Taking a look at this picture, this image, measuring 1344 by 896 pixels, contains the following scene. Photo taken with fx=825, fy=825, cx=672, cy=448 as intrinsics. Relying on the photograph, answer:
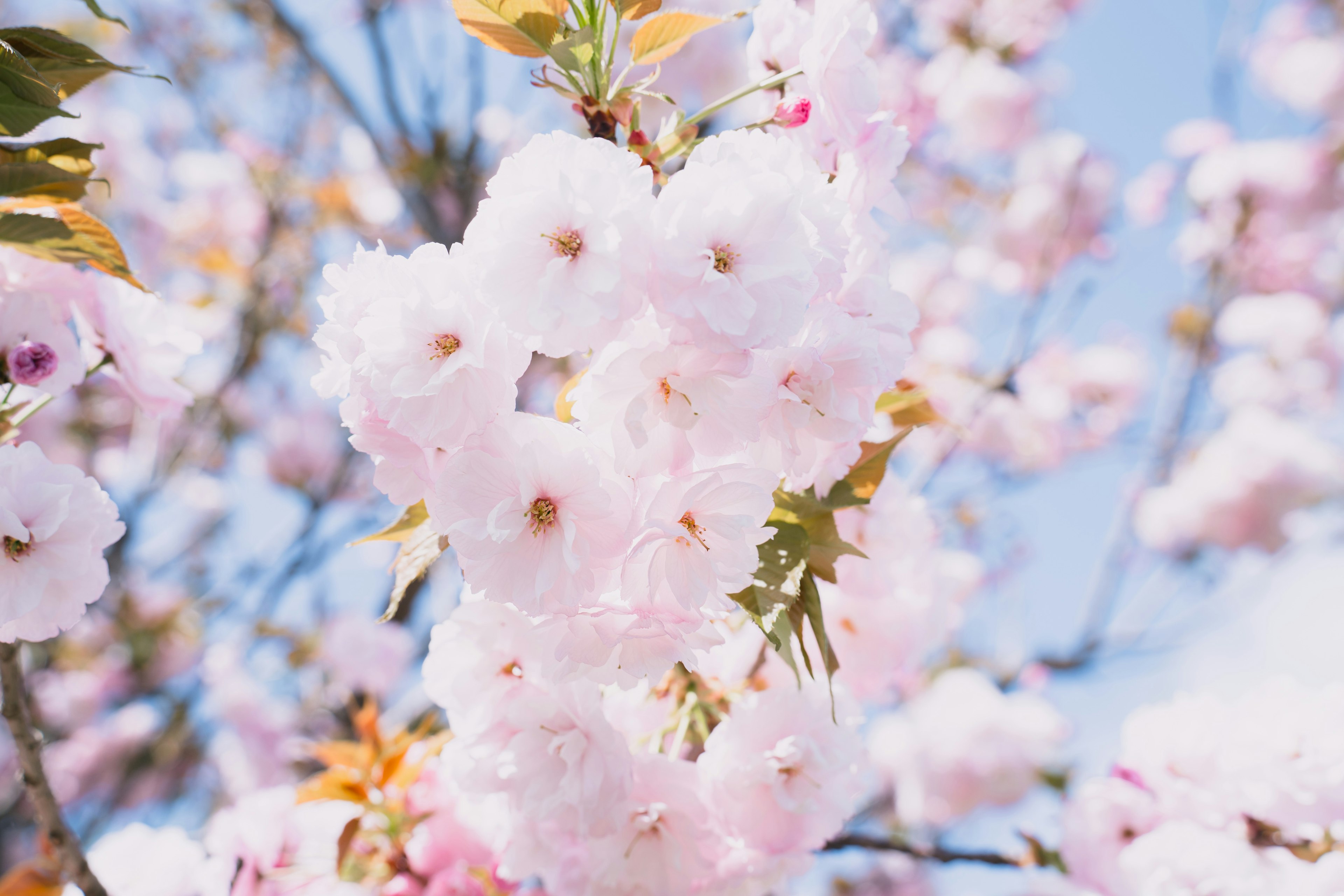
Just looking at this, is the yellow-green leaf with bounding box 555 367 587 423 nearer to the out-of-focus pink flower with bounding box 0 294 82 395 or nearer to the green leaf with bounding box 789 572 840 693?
the green leaf with bounding box 789 572 840 693

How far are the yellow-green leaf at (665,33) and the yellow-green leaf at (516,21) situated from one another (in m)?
0.09

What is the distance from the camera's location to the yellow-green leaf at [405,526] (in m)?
0.85

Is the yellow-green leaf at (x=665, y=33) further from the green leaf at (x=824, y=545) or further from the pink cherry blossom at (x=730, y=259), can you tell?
the green leaf at (x=824, y=545)

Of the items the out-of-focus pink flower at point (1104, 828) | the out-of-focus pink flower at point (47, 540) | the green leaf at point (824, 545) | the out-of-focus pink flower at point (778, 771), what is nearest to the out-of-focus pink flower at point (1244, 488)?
the out-of-focus pink flower at point (1104, 828)

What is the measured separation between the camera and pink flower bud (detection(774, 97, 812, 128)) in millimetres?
825

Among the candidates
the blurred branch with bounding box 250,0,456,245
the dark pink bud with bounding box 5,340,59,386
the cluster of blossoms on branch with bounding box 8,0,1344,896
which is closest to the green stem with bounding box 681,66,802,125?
the cluster of blossoms on branch with bounding box 8,0,1344,896

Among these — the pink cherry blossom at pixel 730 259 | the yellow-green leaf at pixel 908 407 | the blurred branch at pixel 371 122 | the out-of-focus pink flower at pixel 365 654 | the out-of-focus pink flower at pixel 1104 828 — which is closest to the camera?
the pink cherry blossom at pixel 730 259

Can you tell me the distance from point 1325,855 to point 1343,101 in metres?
5.16

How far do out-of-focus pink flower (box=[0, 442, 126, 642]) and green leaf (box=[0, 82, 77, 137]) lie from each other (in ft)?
0.96

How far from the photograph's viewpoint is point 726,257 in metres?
0.63

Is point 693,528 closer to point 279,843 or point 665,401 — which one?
point 665,401

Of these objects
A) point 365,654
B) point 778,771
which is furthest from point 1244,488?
point 365,654

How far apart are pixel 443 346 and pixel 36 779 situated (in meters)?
0.76

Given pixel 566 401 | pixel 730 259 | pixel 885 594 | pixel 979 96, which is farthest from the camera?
pixel 979 96
